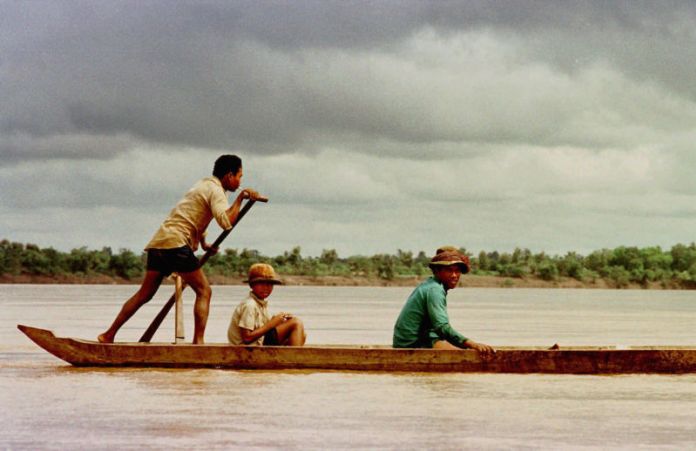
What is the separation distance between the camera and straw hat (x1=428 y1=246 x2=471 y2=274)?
28.6 ft

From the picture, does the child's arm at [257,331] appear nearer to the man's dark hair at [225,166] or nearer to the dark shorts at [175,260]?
the dark shorts at [175,260]

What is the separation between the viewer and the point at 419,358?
29.2 feet

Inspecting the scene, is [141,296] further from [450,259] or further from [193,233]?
[450,259]

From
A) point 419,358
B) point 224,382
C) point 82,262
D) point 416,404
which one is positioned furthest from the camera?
point 82,262

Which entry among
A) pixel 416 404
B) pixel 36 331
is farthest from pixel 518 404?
pixel 36 331

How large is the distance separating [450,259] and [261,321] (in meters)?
1.69

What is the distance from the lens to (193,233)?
9312 mm

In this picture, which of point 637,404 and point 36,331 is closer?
point 637,404

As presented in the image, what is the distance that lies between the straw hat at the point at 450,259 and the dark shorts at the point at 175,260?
2.02m

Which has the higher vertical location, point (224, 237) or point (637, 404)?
point (224, 237)

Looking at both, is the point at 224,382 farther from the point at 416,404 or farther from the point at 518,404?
the point at 518,404

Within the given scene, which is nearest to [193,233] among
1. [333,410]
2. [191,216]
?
[191,216]

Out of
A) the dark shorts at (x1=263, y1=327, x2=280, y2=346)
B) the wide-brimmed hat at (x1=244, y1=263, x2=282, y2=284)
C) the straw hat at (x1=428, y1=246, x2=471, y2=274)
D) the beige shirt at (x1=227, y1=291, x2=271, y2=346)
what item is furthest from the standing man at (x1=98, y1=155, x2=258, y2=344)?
the straw hat at (x1=428, y1=246, x2=471, y2=274)

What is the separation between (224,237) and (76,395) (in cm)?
221
